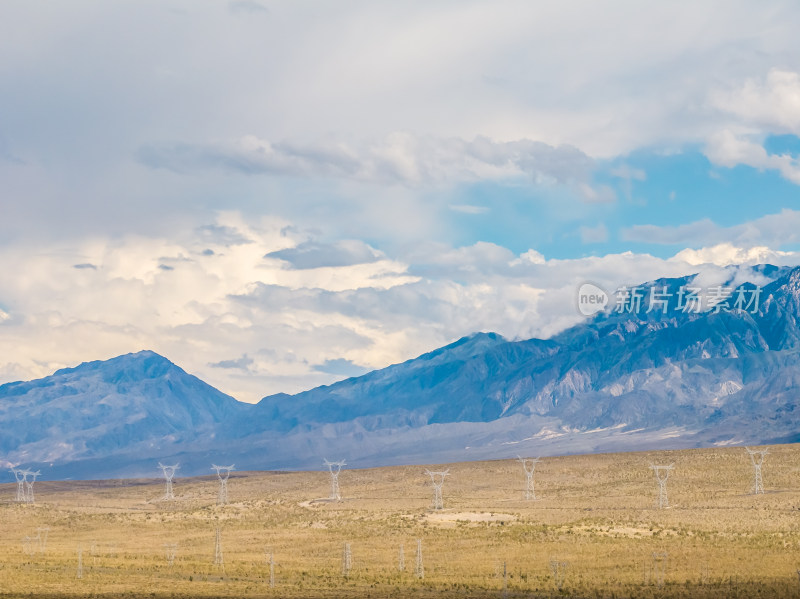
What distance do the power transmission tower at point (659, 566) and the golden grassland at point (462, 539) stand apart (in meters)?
0.30

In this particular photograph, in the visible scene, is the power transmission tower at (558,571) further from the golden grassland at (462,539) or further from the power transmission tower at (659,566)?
the power transmission tower at (659,566)

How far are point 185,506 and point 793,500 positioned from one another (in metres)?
91.7

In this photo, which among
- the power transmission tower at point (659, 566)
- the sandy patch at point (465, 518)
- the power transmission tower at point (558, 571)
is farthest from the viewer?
the sandy patch at point (465, 518)

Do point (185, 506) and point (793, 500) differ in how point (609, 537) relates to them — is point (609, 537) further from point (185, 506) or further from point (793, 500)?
point (185, 506)

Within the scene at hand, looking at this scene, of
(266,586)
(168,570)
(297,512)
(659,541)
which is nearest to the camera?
(266,586)

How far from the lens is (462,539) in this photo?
338 ft

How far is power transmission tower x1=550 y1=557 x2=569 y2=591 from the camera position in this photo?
6719cm

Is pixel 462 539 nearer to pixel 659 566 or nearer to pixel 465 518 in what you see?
pixel 465 518

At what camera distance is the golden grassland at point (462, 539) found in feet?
221

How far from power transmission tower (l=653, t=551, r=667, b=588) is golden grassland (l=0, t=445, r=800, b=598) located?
11.8 inches

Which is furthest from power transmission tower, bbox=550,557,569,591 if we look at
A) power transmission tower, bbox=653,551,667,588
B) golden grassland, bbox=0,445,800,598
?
power transmission tower, bbox=653,551,667,588

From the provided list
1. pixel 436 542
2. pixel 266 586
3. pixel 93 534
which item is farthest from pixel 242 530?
pixel 266 586

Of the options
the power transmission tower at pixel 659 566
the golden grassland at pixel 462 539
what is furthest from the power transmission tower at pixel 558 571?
the power transmission tower at pixel 659 566

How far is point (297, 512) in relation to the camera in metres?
147
